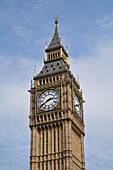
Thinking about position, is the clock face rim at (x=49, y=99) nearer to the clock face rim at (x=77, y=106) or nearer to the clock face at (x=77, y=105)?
the clock face rim at (x=77, y=106)

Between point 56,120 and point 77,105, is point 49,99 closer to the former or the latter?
point 56,120

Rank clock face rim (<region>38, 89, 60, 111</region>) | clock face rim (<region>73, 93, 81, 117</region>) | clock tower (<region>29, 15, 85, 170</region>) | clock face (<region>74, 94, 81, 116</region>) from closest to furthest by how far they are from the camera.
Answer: clock tower (<region>29, 15, 85, 170</region>)
clock face rim (<region>38, 89, 60, 111</region>)
clock face rim (<region>73, 93, 81, 117</region>)
clock face (<region>74, 94, 81, 116</region>)

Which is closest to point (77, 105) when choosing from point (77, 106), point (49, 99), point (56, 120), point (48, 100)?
point (77, 106)

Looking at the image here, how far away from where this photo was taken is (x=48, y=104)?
73375mm

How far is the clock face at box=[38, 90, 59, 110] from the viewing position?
73125 millimetres

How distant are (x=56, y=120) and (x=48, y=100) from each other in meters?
4.41

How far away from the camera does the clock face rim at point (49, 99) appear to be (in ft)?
240

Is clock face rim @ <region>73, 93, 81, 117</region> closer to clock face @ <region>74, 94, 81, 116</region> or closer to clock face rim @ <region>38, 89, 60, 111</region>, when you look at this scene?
clock face @ <region>74, 94, 81, 116</region>

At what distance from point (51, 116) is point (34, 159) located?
26.4ft

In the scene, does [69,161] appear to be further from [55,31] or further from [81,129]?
A: [55,31]

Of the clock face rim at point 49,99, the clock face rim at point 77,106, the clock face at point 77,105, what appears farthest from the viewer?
the clock face at point 77,105

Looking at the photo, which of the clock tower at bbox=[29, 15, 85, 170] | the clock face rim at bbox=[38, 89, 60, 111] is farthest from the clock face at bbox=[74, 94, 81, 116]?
the clock face rim at bbox=[38, 89, 60, 111]

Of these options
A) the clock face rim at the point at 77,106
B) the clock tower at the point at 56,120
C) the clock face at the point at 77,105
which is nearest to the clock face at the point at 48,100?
the clock tower at the point at 56,120

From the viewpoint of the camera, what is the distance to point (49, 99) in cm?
7369
